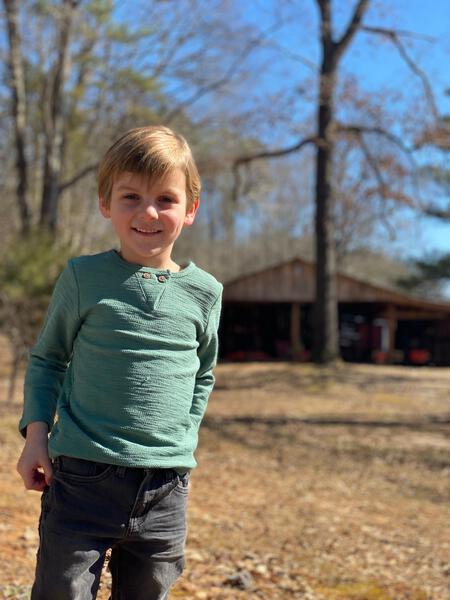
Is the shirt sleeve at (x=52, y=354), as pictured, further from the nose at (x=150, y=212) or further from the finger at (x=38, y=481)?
the nose at (x=150, y=212)

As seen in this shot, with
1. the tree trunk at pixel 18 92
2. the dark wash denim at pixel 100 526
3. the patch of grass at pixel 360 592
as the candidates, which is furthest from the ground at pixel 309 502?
the tree trunk at pixel 18 92

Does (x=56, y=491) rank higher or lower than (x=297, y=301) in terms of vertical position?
lower

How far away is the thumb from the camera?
1.87 meters

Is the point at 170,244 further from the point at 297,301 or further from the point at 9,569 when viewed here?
the point at 297,301

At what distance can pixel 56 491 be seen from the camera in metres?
1.83

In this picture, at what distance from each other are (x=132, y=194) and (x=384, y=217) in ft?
51.4

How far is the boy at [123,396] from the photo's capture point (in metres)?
1.81

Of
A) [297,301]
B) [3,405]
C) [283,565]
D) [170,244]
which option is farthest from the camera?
[297,301]

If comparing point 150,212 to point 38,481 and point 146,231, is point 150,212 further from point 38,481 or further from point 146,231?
point 38,481

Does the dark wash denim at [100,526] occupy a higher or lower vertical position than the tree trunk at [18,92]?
lower

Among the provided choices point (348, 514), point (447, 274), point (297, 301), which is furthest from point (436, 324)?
point (348, 514)

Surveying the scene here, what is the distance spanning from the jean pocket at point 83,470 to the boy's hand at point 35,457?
63mm

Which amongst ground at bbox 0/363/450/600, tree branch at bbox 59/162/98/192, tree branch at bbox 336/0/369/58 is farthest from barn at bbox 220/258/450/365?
ground at bbox 0/363/450/600

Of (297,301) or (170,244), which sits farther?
(297,301)
